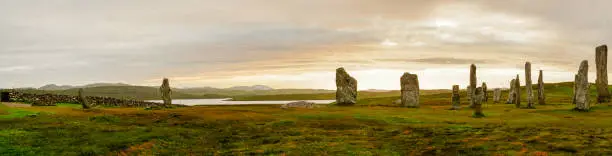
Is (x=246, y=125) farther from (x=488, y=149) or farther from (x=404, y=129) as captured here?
(x=488, y=149)

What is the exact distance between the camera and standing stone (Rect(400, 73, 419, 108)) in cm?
7619

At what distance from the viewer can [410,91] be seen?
76.4m

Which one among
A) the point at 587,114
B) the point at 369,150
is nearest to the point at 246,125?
the point at 369,150

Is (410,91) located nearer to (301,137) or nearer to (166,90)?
(301,137)

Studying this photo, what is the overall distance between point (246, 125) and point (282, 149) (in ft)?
61.0

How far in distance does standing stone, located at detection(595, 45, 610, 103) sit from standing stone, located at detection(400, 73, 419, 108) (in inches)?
1014

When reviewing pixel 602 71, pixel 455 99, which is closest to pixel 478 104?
pixel 455 99

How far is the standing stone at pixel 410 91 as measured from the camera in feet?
250

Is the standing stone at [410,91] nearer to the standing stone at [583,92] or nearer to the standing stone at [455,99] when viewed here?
the standing stone at [455,99]

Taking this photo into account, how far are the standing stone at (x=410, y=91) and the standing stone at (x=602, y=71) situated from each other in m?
25.8

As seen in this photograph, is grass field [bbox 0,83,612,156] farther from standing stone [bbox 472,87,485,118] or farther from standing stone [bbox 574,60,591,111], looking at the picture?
standing stone [bbox 574,60,591,111]

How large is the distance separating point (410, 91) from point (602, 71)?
1074 inches

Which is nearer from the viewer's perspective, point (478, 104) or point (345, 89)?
point (478, 104)

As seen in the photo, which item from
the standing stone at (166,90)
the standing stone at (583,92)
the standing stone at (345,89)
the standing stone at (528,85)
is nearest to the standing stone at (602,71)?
the standing stone at (528,85)
